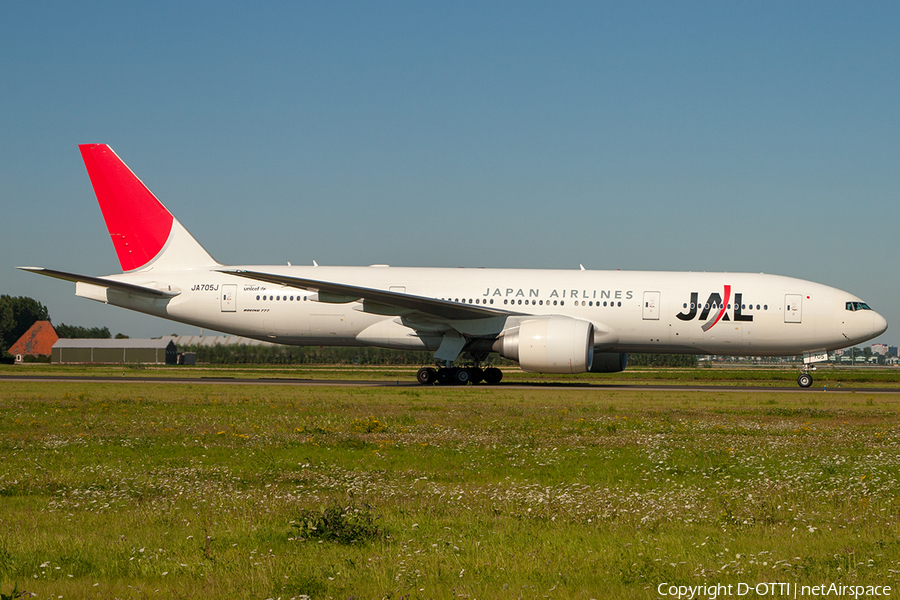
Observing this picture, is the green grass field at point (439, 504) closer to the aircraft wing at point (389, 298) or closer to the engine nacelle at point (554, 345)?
the engine nacelle at point (554, 345)

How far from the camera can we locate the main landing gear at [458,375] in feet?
82.9

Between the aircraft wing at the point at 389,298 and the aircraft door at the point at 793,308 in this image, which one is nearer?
the aircraft wing at the point at 389,298

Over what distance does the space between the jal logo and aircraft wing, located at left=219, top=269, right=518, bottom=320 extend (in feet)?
18.5

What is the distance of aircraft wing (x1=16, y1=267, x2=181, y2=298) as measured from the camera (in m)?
24.1

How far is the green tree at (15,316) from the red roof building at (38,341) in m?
10.4

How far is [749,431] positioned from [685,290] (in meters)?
12.3

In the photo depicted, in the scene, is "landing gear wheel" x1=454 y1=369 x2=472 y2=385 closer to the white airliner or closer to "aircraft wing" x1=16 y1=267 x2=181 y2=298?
the white airliner

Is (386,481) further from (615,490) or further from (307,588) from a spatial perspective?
(307,588)

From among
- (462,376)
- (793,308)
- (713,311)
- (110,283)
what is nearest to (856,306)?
(793,308)

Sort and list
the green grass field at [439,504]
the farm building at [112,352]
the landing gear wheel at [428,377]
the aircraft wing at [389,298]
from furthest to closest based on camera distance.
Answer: the farm building at [112,352] < the landing gear wheel at [428,377] < the aircraft wing at [389,298] < the green grass field at [439,504]

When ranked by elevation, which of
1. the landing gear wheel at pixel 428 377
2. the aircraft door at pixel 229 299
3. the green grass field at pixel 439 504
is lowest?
the green grass field at pixel 439 504

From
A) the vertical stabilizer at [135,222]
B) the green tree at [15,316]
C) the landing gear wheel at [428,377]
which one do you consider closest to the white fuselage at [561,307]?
the landing gear wheel at [428,377]

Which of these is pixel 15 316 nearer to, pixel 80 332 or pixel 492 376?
pixel 80 332

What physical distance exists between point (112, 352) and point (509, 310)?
47.8 m
